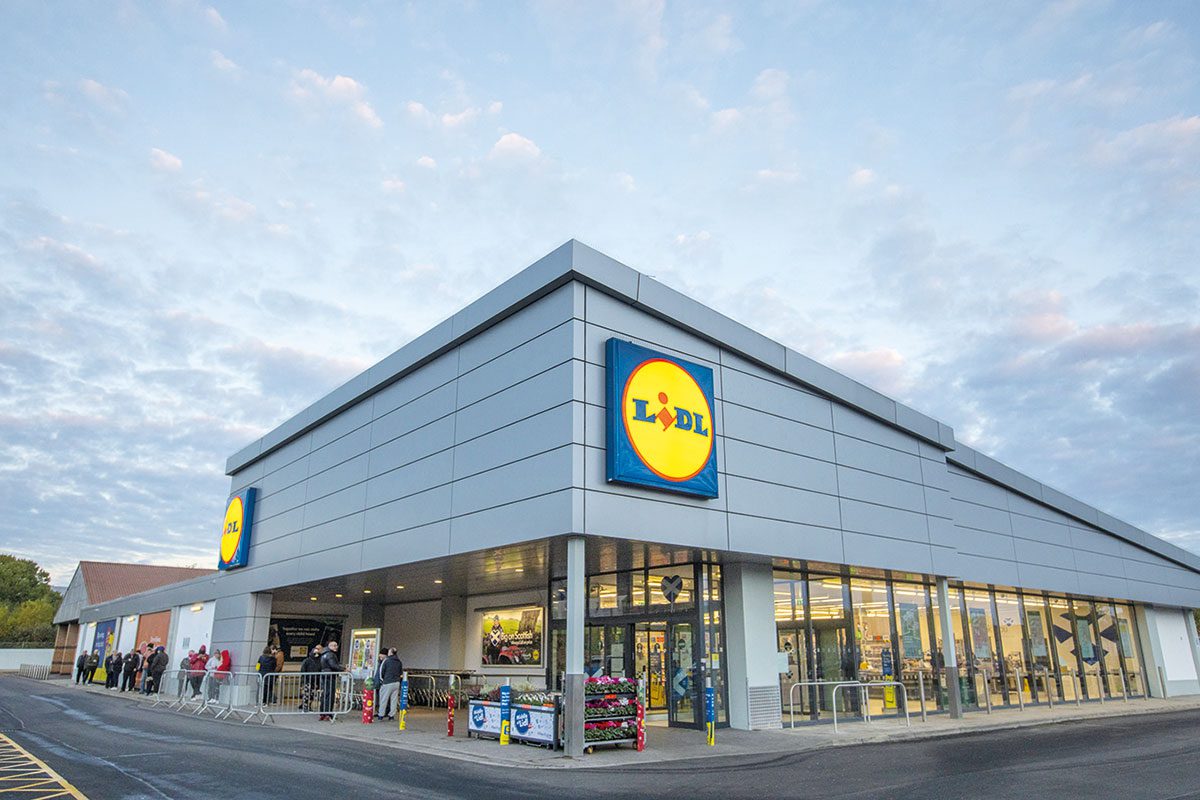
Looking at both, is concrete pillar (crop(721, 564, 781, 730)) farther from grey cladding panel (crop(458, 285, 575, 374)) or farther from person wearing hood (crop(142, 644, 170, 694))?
person wearing hood (crop(142, 644, 170, 694))

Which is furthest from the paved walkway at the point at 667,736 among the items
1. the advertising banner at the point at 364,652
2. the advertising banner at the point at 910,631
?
the advertising banner at the point at 364,652

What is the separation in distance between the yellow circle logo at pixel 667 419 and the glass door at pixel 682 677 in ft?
14.7

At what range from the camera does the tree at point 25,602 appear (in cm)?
7156

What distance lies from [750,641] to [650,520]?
4961 millimetres

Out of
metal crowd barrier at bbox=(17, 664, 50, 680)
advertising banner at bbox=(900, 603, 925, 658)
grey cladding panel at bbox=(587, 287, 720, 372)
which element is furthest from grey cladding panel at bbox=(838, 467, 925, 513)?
metal crowd barrier at bbox=(17, 664, 50, 680)

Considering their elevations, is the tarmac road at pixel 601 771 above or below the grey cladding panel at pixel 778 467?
below

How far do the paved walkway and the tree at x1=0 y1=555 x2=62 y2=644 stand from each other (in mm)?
62449

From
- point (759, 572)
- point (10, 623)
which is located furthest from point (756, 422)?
point (10, 623)

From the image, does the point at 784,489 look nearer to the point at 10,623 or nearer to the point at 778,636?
the point at 778,636

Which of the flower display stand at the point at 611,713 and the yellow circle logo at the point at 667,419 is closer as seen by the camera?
the flower display stand at the point at 611,713

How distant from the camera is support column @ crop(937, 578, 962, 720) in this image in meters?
21.4

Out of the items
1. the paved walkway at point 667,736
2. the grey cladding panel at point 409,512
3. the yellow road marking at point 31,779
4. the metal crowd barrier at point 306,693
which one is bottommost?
the paved walkway at point 667,736

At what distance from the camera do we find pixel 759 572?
19.1m

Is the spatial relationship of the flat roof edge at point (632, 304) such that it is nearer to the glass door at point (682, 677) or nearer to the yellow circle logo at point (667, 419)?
the yellow circle logo at point (667, 419)
